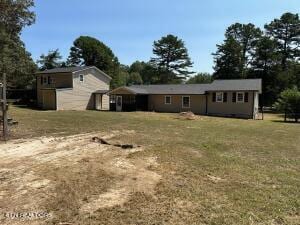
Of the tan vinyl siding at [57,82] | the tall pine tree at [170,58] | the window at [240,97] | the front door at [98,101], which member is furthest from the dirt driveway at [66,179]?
the tall pine tree at [170,58]

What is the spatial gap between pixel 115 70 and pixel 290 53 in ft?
98.6

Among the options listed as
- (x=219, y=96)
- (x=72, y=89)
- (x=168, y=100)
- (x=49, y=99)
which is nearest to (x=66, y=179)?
(x=219, y=96)

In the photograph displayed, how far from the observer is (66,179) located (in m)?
6.42

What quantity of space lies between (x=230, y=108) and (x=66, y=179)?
2467 cm

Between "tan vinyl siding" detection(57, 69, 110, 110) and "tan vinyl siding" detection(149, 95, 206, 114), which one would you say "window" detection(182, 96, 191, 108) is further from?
"tan vinyl siding" detection(57, 69, 110, 110)

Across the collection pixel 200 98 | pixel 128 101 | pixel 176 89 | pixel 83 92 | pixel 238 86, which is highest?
pixel 238 86

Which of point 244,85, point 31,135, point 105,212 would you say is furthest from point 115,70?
point 105,212

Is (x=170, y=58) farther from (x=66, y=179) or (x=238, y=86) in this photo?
(x=66, y=179)

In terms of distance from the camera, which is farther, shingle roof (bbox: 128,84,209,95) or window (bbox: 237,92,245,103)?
shingle roof (bbox: 128,84,209,95)

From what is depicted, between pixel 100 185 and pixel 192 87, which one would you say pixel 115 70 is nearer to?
pixel 192 87

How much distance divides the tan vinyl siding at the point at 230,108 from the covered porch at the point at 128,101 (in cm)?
773

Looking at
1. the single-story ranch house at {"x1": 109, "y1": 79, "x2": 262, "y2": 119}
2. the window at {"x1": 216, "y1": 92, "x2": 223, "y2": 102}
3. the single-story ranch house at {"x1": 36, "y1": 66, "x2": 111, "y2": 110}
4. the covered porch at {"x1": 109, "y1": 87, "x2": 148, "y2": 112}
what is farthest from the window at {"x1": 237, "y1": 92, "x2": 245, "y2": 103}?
the single-story ranch house at {"x1": 36, "y1": 66, "x2": 111, "y2": 110}

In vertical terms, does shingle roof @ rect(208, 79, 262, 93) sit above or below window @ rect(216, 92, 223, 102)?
above

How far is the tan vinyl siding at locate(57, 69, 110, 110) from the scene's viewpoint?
3294 centimetres
